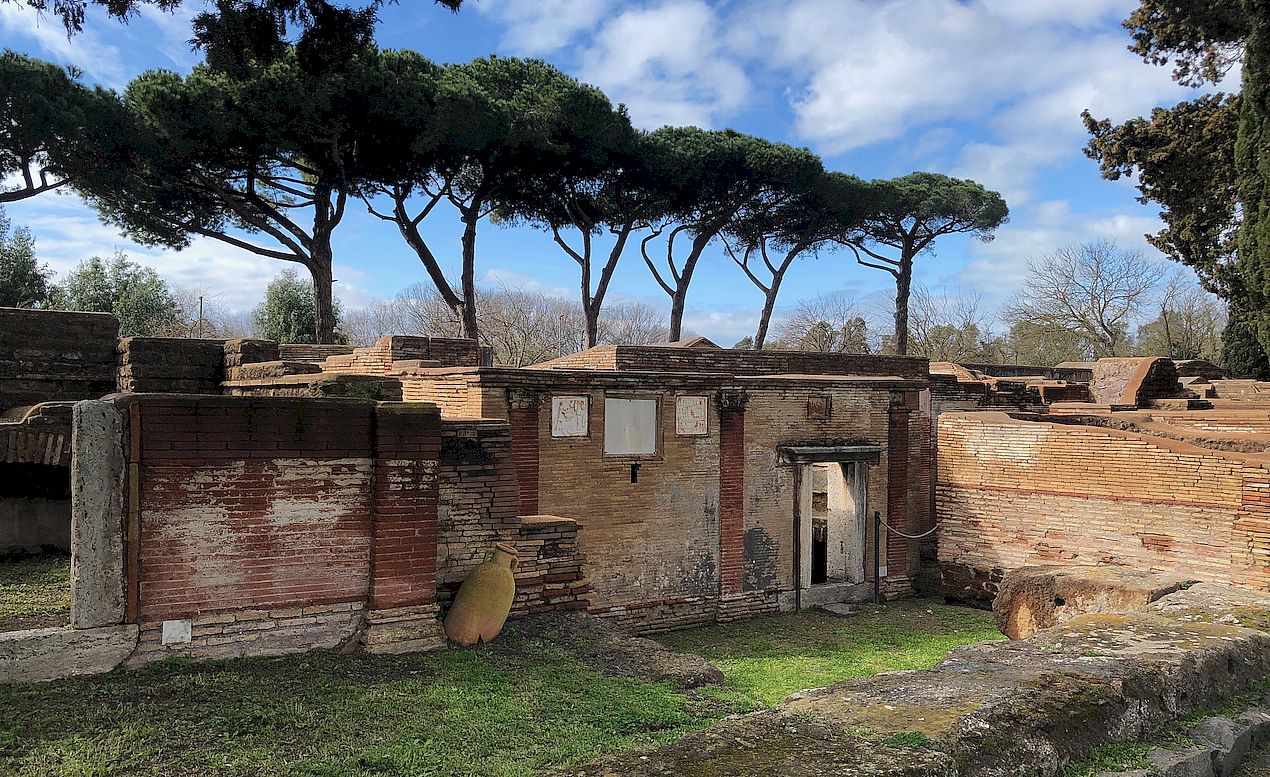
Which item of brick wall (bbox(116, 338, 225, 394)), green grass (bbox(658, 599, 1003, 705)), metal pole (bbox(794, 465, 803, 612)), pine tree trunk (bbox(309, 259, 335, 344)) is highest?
pine tree trunk (bbox(309, 259, 335, 344))

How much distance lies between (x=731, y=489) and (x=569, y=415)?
9.35 ft

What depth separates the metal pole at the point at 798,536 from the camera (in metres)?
12.4

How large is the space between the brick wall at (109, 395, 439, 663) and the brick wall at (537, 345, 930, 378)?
25.8 feet

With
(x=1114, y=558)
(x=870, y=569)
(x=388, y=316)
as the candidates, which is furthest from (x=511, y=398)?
(x=388, y=316)

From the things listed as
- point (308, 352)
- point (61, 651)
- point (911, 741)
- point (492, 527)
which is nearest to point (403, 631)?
point (492, 527)

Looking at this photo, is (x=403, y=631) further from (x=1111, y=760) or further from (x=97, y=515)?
(x=1111, y=760)

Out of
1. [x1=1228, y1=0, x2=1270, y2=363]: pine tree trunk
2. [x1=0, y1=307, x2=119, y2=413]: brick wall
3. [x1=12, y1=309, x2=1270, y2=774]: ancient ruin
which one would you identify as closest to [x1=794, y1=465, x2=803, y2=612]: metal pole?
[x1=12, y1=309, x2=1270, y2=774]: ancient ruin

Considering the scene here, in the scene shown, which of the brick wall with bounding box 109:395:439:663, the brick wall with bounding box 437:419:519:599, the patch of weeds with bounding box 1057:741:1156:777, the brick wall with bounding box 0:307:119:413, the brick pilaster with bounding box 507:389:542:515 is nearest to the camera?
the patch of weeds with bounding box 1057:741:1156:777

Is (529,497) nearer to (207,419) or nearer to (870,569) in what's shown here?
(207,419)

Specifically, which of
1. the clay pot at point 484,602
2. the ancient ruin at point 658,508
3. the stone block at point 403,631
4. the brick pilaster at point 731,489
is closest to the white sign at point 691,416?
the ancient ruin at point 658,508

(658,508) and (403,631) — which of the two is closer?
(403,631)

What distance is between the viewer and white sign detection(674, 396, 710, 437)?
1129 cm

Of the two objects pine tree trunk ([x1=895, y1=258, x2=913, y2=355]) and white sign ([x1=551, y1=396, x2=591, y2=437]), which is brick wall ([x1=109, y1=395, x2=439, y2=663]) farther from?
pine tree trunk ([x1=895, y1=258, x2=913, y2=355])

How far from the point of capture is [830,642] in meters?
10.3
